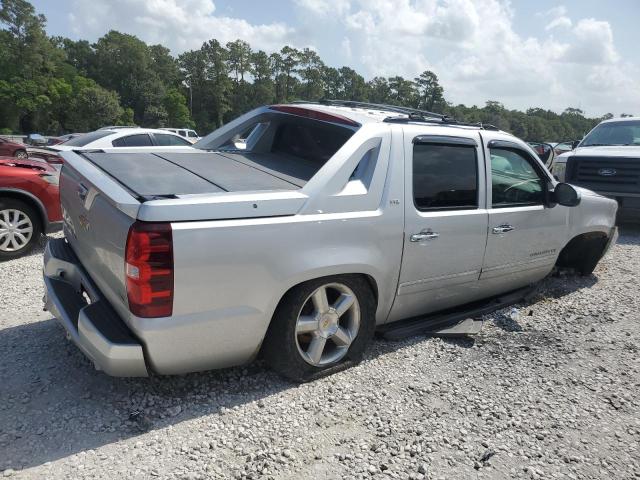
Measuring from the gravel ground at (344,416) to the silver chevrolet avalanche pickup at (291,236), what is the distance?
0.94ft

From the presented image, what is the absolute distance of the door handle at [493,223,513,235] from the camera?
13.4 feet

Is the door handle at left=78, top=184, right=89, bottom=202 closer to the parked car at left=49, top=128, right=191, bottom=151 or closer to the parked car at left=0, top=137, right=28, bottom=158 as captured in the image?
the parked car at left=49, top=128, right=191, bottom=151

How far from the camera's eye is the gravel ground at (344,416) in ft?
8.38

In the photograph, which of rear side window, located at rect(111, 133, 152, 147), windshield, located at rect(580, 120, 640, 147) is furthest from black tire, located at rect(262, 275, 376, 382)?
windshield, located at rect(580, 120, 640, 147)

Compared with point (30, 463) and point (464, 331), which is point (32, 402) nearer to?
point (30, 463)

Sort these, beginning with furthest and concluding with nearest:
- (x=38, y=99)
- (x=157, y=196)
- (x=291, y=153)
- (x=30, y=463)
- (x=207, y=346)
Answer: (x=38, y=99) < (x=291, y=153) < (x=207, y=346) < (x=157, y=196) < (x=30, y=463)

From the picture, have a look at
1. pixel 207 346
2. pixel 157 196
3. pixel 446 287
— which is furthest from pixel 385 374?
pixel 157 196

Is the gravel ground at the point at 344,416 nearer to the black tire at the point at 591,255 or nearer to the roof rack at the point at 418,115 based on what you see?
the roof rack at the point at 418,115

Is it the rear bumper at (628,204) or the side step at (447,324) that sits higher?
the rear bumper at (628,204)

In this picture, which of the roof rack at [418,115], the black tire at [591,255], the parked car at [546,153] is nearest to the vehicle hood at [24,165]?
the roof rack at [418,115]

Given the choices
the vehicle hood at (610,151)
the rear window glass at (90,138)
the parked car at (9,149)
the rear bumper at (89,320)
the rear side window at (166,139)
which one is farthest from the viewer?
the parked car at (9,149)

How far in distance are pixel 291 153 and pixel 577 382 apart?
9.17 feet

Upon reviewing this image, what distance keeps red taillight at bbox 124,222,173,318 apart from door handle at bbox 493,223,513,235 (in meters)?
2.71

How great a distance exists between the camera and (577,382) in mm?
3564
